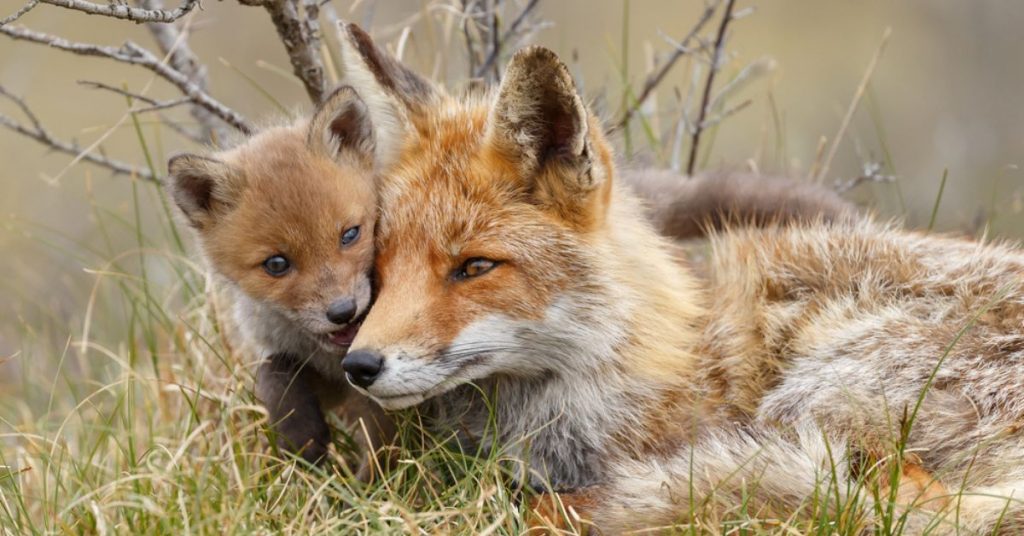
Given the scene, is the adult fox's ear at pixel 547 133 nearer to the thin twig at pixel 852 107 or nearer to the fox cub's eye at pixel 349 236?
the fox cub's eye at pixel 349 236

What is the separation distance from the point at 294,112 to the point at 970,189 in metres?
9.89

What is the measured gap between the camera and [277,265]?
3904 mm

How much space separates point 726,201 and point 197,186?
2.36 meters

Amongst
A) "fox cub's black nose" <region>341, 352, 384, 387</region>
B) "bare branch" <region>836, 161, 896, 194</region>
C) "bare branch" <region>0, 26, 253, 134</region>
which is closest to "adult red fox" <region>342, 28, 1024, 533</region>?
"fox cub's black nose" <region>341, 352, 384, 387</region>

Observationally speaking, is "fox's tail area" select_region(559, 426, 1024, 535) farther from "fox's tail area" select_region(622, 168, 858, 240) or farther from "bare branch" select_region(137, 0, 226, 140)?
"bare branch" select_region(137, 0, 226, 140)

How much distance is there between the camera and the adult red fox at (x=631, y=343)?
3371 mm

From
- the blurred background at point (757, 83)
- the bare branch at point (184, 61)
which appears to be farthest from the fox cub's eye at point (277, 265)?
the blurred background at point (757, 83)

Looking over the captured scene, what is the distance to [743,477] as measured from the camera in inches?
132

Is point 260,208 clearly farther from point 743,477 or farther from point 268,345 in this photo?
point 743,477

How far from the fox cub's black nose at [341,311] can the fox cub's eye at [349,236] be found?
0.28 metres

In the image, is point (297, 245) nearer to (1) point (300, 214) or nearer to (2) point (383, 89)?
(1) point (300, 214)

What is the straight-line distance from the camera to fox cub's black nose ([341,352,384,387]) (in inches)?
128

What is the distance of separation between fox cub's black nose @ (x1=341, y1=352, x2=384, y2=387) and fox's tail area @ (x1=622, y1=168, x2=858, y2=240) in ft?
6.39

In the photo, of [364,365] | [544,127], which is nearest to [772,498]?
[364,365]
